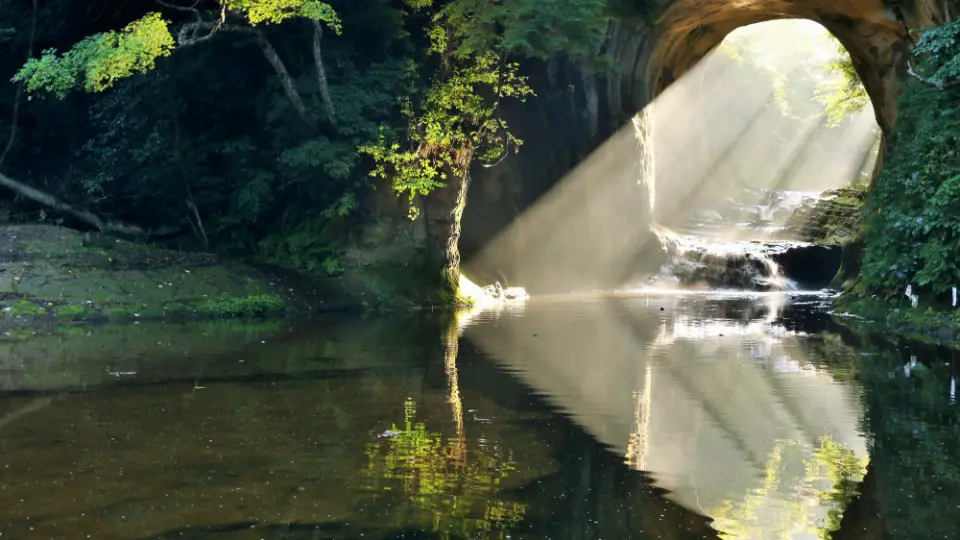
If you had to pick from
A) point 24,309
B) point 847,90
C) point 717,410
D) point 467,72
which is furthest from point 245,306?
point 847,90

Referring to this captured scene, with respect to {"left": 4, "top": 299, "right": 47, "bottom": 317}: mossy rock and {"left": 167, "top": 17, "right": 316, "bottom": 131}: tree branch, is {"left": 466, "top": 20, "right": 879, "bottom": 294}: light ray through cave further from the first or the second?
{"left": 4, "top": 299, "right": 47, "bottom": 317}: mossy rock

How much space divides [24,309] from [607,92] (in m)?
21.5

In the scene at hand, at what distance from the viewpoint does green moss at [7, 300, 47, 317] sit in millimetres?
19969

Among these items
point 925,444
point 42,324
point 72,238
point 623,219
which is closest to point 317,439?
point 925,444

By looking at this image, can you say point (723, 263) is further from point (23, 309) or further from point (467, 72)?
point (23, 309)

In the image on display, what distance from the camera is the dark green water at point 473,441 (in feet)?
20.5

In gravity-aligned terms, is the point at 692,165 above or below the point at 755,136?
below

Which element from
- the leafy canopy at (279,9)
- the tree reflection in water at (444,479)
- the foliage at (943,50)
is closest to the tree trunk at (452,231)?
the leafy canopy at (279,9)

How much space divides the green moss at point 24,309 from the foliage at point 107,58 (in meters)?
4.73

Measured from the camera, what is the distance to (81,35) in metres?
26.4

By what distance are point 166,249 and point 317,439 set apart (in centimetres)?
1765

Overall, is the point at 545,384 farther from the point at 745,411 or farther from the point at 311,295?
the point at 311,295

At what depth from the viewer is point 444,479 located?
7191 millimetres

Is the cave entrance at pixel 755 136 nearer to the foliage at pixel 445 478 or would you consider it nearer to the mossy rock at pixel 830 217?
the mossy rock at pixel 830 217
